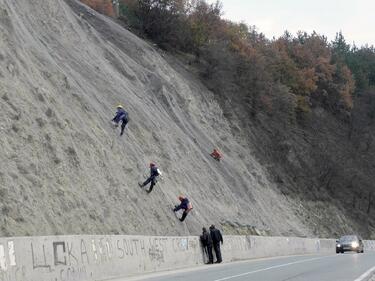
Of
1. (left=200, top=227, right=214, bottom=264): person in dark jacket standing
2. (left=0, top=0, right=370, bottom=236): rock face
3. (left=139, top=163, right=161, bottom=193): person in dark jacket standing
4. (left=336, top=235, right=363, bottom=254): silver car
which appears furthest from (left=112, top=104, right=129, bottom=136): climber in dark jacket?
(left=336, top=235, right=363, bottom=254): silver car

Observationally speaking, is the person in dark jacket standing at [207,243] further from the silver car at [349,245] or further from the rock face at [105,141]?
the silver car at [349,245]

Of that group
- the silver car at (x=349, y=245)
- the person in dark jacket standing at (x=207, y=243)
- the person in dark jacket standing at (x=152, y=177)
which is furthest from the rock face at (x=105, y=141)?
the silver car at (x=349, y=245)

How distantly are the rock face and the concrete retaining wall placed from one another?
2532 millimetres

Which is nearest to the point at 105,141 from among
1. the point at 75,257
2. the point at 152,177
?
the point at 152,177

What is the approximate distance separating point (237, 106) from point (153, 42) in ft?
27.5

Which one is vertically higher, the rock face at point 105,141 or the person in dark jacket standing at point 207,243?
the rock face at point 105,141

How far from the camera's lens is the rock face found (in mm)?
23031

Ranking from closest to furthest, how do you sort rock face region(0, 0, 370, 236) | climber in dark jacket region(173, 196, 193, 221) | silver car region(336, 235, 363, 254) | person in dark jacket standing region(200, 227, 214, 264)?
rock face region(0, 0, 370, 236)
person in dark jacket standing region(200, 227, 214, 264)
climber in dark jacket region(173, 196, 193, 221)
silver car region(336, 235, 363, 254)

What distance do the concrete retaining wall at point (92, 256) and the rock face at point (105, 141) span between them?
2.53 m

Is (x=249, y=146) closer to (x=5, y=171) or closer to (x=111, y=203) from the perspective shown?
(x=111, y=203)

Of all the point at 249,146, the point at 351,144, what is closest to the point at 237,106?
the point at 249,146

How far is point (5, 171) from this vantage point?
70.2ft

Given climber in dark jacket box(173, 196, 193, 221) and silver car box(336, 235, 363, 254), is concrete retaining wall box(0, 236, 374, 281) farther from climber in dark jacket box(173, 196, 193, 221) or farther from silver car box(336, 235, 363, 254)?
silver car box(336, 235, 363, 254)

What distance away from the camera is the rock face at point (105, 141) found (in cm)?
2303
